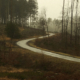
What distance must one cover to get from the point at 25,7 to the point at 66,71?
137 feet

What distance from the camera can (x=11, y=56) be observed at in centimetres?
1389

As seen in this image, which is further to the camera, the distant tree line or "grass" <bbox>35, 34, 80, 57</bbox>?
the distant tree line

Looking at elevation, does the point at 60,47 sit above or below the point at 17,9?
below

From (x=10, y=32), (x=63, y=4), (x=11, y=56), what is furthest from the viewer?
(x=63, y=4)

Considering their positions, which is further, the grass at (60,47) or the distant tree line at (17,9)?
the distant tree line at (17,9)

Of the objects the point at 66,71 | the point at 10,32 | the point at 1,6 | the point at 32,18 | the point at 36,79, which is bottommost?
the point at 66,71

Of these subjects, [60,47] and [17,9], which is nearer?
[60,47]

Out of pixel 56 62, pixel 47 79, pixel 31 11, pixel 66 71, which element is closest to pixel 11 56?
pixel 56 62

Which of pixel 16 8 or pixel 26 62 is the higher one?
pixel 16 8

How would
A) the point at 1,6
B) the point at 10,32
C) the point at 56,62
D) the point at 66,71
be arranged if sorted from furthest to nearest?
1. the point at 1,6
2. the point at 10,32
3. the point at 56,62
4. the point at 66,71

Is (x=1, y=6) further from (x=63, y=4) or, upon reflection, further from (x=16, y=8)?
(x=63, y=4)

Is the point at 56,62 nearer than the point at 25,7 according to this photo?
Yes

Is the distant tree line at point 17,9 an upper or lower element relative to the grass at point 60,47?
upper

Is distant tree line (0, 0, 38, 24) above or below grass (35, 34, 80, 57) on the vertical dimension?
above
